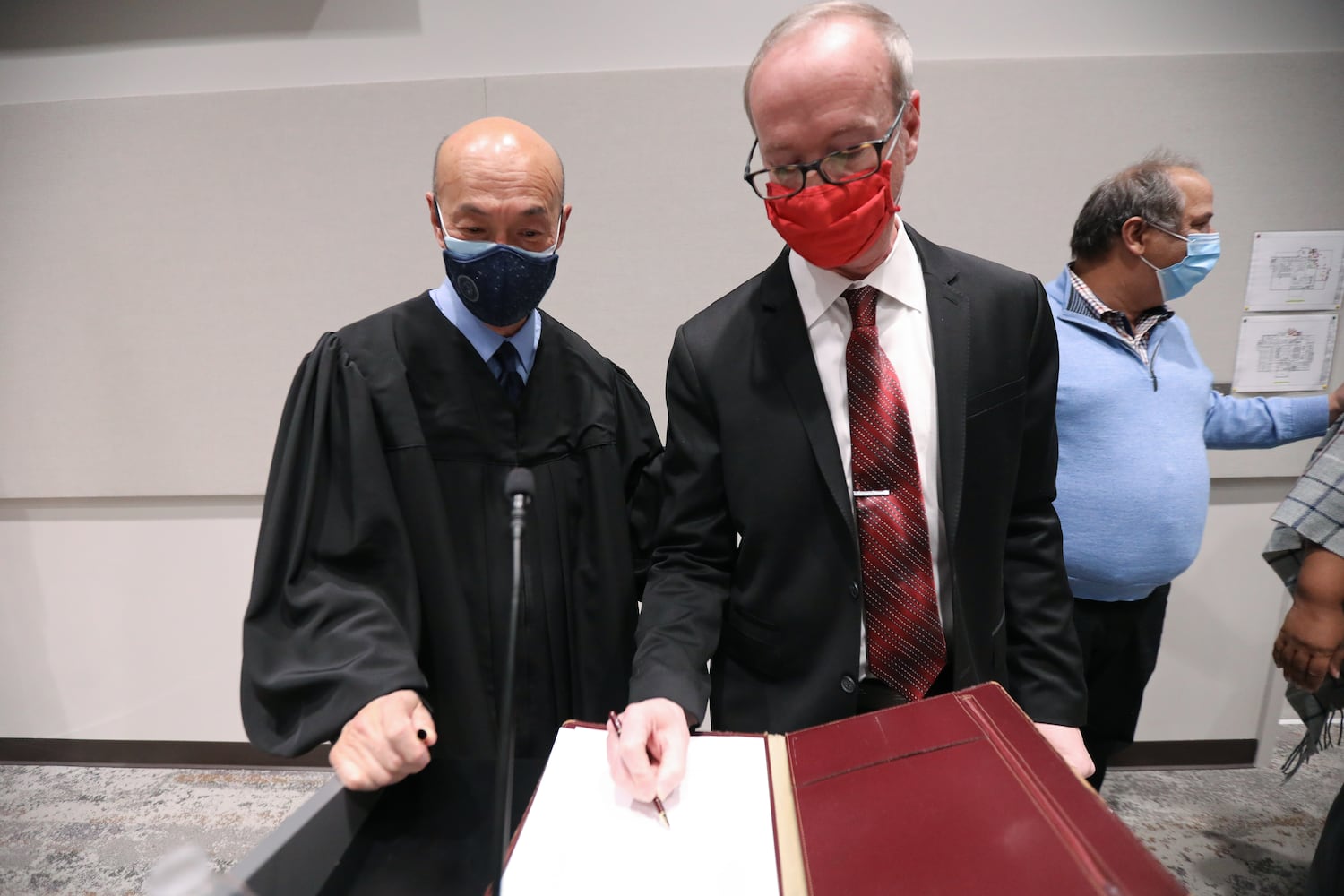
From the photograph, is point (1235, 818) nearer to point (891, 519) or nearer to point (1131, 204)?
point (1131, 204)

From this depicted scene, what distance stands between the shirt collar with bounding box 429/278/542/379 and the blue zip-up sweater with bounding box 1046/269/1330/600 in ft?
4.43

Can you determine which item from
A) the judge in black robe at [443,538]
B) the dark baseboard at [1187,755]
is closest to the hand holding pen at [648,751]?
the judge in black robe at [443,538]

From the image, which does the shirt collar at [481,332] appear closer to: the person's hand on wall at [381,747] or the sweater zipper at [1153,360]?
the person's hand on wall at [381,747]

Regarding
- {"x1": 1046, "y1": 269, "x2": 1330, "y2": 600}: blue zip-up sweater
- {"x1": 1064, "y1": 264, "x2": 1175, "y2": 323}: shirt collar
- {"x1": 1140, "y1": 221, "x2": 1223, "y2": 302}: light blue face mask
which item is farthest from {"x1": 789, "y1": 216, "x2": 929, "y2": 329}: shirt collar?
{"x1": 1140, "y1": 221, "x2": 1223, "y2": 302}: light blue face mask

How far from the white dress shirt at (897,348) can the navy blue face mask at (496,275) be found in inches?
17.7

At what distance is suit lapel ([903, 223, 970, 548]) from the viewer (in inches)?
39.1

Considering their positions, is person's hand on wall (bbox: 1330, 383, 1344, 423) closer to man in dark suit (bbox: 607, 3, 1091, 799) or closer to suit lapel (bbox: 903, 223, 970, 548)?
man in dark suit (bbox: 607, 3, 1091, 799)

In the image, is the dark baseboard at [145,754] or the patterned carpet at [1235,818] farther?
the dark baseboard at [145,754]

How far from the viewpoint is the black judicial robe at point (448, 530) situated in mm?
1047

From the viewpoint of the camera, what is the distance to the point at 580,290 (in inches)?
90.4

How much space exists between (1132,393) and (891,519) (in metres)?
1.17

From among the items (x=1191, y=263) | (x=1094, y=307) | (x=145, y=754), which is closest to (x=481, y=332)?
(x=1094, y=307)

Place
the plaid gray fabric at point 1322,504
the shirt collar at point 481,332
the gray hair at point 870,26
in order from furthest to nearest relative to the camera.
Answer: the plaid gray fabric at point 1322,504
the shirt collar at point 481,332
the gray hair at point 870,26

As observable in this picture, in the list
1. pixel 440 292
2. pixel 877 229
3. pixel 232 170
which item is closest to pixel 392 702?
pixel 440 292
